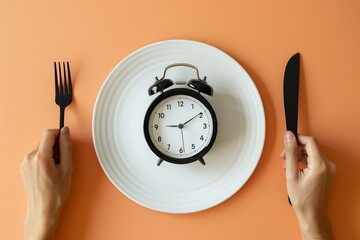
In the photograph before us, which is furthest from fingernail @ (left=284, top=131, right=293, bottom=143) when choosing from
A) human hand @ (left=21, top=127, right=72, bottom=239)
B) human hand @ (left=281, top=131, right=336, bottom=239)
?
human hand @ (left=21, top=127, right=72, bottom=239)

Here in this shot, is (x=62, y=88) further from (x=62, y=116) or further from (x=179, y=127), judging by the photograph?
(x=179, y=127)

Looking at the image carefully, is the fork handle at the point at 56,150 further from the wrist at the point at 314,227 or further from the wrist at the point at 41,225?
the wrist at the point at 314,227

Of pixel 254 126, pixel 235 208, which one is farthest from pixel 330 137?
pixel 235 208

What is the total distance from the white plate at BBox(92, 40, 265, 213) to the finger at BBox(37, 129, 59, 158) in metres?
0.13

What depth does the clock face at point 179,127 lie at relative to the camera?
1074mm

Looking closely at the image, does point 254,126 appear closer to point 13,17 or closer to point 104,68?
point 104,68

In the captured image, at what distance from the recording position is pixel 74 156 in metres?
1.17

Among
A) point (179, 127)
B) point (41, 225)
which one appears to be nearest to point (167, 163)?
point (179, 127)

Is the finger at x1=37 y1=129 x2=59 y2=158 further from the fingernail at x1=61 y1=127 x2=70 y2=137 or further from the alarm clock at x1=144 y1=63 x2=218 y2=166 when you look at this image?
the alarm clock at x1=144 y1=63 x2=218 y2=166

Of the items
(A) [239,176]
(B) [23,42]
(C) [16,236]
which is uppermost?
(B) [23,42]

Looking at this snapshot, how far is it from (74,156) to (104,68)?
311 mm

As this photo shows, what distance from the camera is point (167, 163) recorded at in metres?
1.15

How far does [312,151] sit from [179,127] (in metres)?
0.42

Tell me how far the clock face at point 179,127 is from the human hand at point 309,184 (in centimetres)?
27
